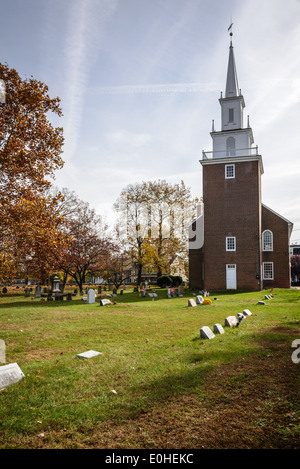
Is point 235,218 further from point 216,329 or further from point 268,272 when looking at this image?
point 216,329

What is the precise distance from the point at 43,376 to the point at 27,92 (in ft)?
32.7

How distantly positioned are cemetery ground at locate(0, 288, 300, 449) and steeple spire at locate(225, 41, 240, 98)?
28828 mm

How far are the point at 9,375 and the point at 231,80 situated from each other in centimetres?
3400

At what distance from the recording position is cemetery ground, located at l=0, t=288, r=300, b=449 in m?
3.47

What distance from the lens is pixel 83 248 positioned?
1193 inches

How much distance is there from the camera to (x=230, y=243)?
93.2ft

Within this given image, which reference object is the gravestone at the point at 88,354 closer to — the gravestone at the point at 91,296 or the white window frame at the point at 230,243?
the gravestone at the point at 91,296

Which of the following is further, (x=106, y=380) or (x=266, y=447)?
(x=106, y=380)

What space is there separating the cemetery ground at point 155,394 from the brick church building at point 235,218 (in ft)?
66.0

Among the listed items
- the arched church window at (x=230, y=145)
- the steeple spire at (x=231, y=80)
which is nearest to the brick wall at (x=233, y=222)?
the arched church window at (x=230, y=145)

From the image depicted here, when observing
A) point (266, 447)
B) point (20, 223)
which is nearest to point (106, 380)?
point (266, 447)

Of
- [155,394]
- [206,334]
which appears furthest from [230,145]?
[155,394]
